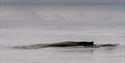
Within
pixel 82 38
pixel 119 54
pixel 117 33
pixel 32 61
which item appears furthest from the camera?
pixel 117 33

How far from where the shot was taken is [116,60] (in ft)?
49.4

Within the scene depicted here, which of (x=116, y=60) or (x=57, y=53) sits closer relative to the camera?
(x=116, y=60)

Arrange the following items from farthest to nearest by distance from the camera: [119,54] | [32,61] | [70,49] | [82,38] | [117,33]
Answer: [117,33]
[82,38]
[70,49]
[119,54]
[32,61]

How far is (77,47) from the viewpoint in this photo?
1752 cm

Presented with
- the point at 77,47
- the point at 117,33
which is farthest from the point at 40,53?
the point at 117,33

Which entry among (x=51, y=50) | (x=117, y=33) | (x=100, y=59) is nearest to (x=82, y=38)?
(x=117, y=33)

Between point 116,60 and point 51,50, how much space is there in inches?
102

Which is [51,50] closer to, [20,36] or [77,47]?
[77,47]

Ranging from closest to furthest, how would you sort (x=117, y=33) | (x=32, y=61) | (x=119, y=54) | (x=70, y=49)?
(x=32, y=61) → (x=119, y=54) → (x=70, y=49) → (x=117, y=33)

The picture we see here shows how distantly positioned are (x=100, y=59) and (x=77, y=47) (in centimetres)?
237

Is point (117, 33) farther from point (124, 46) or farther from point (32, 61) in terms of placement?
point (32, 61)

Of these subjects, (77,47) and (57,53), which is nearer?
(57,53)

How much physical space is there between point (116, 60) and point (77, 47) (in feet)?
8.66

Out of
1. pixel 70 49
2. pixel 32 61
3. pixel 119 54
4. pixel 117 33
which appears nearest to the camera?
pixel 32 61
